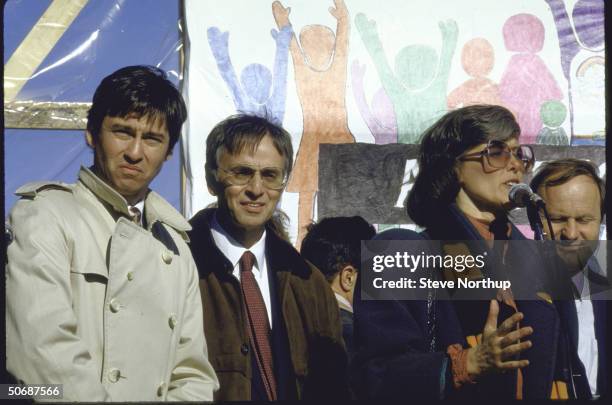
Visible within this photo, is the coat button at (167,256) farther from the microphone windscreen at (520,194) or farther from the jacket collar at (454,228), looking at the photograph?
the microphone windscreen at (520,194)

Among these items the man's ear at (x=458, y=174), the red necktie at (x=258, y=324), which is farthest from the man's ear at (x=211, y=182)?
the man's ear at (x=458, y=174)

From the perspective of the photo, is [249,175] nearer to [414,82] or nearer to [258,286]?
[258,286]

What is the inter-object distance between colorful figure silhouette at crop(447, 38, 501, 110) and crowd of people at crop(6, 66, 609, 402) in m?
0.07

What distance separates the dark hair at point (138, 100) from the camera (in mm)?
4090

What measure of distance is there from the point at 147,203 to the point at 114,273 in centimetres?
44

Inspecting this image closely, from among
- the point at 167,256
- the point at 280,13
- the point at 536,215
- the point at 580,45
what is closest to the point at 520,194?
the point at 536,215

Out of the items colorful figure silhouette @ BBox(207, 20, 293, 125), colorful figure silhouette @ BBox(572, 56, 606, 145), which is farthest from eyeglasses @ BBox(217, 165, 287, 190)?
colorful figure silhouette @ BBox(572, 56, 606, 145)

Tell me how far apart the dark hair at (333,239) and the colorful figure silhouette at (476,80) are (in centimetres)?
68

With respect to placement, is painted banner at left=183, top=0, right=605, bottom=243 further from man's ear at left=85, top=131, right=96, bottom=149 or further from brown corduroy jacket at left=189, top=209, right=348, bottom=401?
man's ear at left=85, top=131, right=96, bottom=149

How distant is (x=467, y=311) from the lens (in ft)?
14.8

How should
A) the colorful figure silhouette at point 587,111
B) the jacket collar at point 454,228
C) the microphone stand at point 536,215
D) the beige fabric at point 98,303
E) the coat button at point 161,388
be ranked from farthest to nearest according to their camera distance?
the colorful figure silhouette at point 587,111 < the jacket collar at point 454,228 < the microphone stand at point 536,215 < the coat button at point 161,388 < the beige fabric at point 98,303

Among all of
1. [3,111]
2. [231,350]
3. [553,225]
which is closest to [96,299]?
[231,350]

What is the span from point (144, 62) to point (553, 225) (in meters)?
1.95

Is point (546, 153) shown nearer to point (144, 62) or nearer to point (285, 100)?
point (285, 100)
